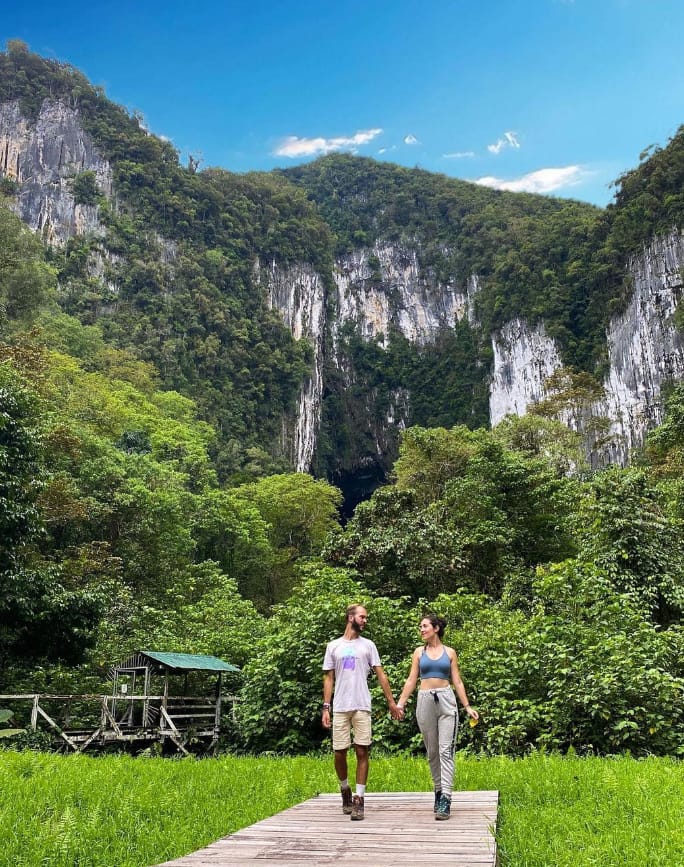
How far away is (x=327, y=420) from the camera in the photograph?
72.4m

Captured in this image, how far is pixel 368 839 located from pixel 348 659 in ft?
4.11

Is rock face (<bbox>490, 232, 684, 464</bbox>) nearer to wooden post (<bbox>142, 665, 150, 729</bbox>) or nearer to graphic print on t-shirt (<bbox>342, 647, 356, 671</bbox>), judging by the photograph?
wooden post (<bbox>142, 665, 150, 729</bbox>)

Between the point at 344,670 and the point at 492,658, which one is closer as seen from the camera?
the point at 344,670

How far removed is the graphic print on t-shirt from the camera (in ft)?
15.6

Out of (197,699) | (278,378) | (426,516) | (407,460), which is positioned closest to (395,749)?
(197,699)

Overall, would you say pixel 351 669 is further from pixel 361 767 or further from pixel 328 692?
pixel 361 767

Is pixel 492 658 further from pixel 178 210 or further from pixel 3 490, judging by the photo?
pixel 178 210

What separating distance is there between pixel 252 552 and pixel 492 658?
25.1m

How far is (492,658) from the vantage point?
31.6ft

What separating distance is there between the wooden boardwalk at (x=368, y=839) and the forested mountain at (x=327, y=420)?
4.20 m

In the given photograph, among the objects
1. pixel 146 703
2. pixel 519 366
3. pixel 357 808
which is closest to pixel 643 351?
pixel 519 366

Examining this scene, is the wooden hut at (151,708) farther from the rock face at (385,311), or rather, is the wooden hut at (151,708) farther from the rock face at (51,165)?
the rock face at (51,165)

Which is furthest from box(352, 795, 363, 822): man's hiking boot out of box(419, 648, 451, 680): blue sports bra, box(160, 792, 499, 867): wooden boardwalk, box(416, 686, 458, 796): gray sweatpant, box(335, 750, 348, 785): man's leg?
box(419, 648, 451, 680): blue sports bra

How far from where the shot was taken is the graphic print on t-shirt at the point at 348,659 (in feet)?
15.6
